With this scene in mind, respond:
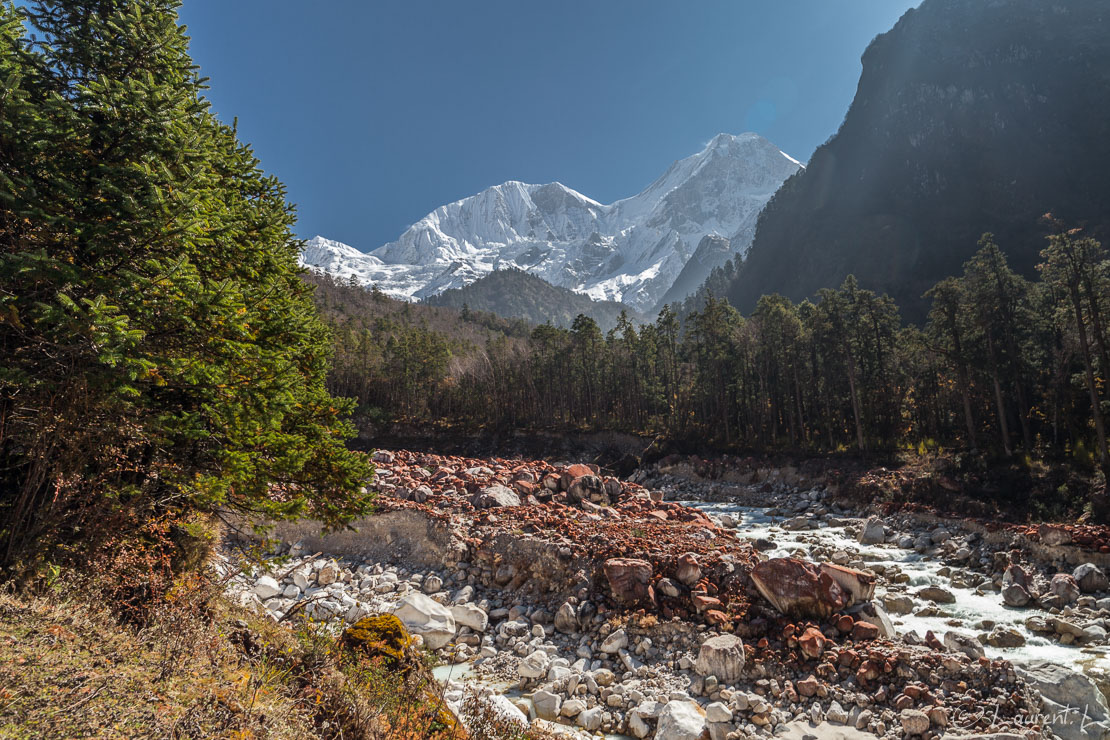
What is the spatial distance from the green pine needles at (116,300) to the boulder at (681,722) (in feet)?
18.8

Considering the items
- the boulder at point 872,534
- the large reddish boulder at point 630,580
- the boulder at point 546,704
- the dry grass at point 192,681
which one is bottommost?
the boulder at point 872,534

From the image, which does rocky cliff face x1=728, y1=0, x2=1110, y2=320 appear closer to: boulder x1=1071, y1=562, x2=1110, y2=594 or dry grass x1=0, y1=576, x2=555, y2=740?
boulder x1=1071, y1=562, x2=1110, y2=594

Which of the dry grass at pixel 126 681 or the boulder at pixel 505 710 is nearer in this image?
the dry grass at pixel 126 681

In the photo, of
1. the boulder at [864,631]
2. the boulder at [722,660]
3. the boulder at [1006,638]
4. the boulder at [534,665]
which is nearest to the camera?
the boulder at [722,660]

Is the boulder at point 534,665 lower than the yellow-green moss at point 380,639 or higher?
lower

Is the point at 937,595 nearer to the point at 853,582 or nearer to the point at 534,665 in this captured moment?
the point at 853,582

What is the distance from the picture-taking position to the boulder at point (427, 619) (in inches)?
362

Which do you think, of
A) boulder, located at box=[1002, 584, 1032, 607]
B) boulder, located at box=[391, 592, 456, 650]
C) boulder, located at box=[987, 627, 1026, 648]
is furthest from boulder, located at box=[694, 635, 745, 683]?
boulder, located at box=[1002, 584, 1032, 607]

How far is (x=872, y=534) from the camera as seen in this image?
1805cm

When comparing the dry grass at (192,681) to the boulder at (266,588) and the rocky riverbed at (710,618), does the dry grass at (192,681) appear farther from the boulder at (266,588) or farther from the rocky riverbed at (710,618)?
the boulder at (266,588)

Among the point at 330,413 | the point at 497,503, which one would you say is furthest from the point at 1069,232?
the point at 330,413

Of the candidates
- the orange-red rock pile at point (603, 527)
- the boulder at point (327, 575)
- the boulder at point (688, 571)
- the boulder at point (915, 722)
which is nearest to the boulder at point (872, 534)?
the orange-red rock pile at point (603, 527)

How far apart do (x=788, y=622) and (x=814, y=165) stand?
515 feet

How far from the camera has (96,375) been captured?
181 inches
